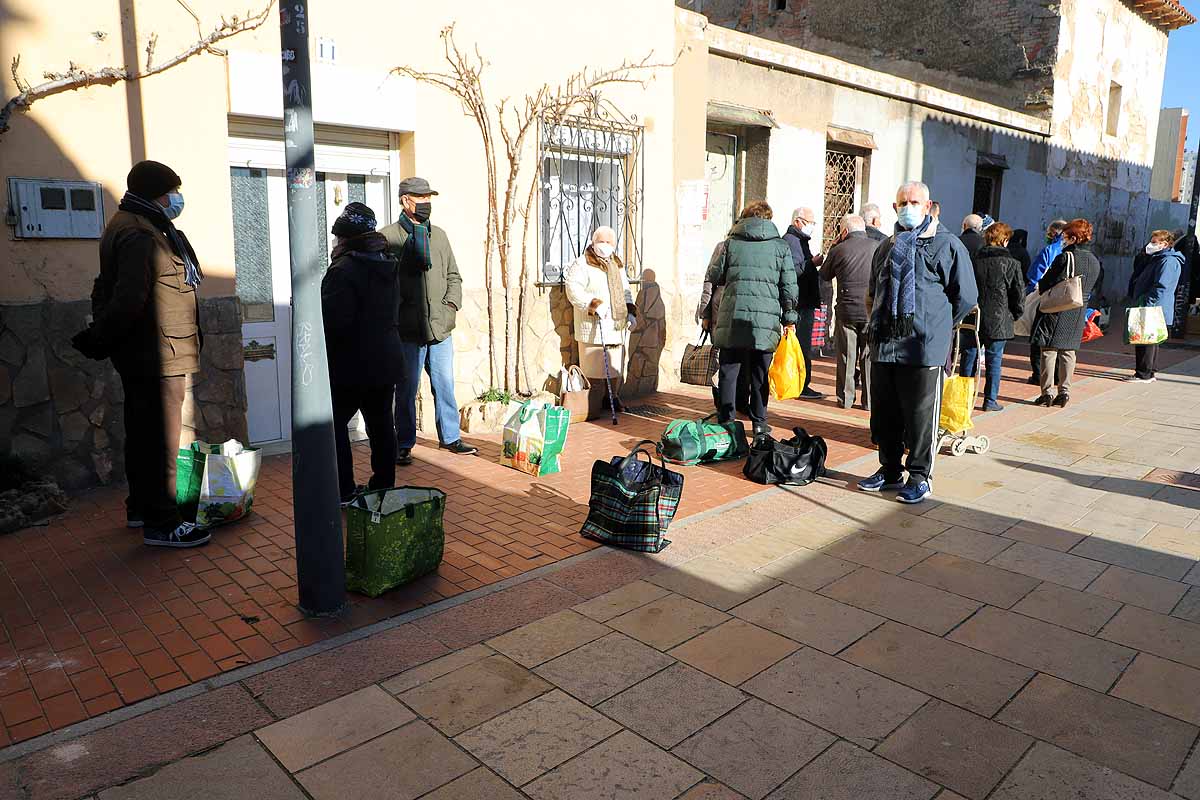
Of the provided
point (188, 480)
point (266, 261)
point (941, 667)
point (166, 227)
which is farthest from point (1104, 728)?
point (266, 261)

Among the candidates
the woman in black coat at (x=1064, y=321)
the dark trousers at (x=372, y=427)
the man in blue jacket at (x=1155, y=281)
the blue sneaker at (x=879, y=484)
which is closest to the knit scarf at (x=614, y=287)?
the blue sneaker at (x=879, y=484)

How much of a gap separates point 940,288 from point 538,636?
3393mm

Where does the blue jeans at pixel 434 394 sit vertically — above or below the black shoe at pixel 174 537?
above

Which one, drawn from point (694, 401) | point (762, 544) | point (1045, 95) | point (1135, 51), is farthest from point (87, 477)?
point (1135, 51)

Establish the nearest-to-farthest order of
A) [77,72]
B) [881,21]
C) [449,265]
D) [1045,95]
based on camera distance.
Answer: [77,72], [449,265], [1045,95], [881,21]

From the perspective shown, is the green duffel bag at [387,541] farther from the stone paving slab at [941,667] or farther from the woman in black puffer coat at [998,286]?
the woman in black puffer coat at [998,286]

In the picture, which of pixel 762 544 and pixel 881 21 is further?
pixel 881 21

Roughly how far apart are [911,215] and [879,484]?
1.78 metres

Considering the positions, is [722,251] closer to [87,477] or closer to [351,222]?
[351,222]

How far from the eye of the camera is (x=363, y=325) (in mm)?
4930

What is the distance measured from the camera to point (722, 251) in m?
6.98

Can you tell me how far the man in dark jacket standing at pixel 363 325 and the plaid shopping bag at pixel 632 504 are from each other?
1298mm

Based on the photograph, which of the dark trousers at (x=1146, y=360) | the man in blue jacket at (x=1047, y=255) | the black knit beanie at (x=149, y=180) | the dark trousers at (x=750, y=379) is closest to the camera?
the black knit beanie at (x=149, y=180)

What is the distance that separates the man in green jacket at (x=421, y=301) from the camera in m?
6.14
